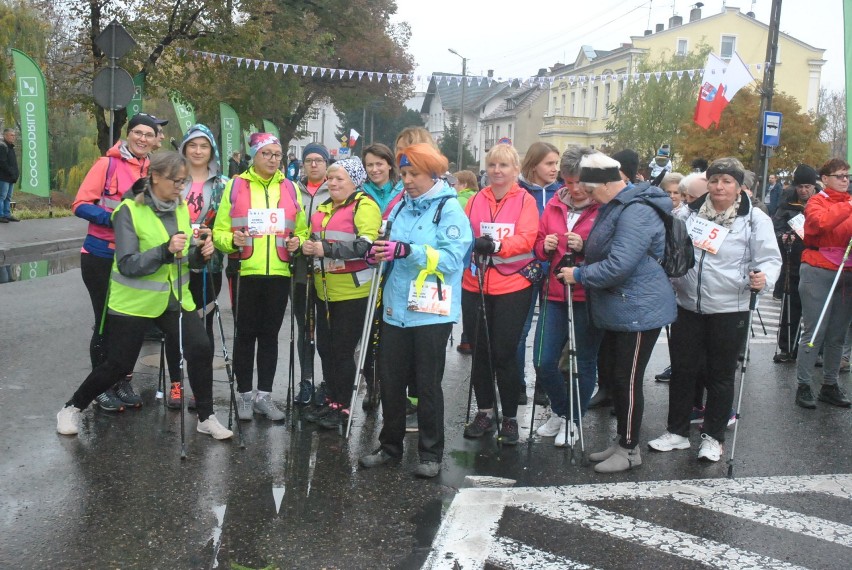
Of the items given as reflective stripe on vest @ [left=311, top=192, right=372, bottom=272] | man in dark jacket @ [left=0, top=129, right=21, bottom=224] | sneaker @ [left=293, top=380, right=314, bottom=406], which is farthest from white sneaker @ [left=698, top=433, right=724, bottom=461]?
man in dark jacket @ [left=0, top=129, right=21, bottom=224]

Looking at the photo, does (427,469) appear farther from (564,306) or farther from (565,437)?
(564,306)

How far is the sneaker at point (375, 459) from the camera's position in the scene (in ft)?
17.1

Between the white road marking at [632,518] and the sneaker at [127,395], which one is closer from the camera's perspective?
the white road marking at [632,518]

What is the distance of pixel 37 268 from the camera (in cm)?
1391

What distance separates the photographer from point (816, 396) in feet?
24.6

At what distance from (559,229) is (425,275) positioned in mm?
1272

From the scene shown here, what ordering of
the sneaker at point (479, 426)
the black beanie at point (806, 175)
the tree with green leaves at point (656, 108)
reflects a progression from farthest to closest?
1. the tree with green leaves at point (656, 108)
2. the black beanie at point (806, 175)
3. the sneaker at point (479, 426)

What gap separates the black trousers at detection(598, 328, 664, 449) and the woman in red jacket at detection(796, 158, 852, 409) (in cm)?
254

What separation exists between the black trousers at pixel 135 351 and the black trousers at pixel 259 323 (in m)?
0.42

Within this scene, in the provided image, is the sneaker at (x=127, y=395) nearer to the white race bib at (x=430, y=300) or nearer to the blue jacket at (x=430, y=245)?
the blue jacket at (x=430, y=245)

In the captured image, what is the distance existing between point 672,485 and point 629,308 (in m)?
1.11

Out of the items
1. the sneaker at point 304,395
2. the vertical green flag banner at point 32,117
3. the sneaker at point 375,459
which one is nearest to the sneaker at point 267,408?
the sneaker at point 304,395

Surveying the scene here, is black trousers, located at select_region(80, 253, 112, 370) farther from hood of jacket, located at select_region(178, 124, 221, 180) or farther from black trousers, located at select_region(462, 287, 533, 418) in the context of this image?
black trousers, located at select_region(462, 287, 533, 418)

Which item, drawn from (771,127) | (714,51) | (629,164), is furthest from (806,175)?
(714,51)
